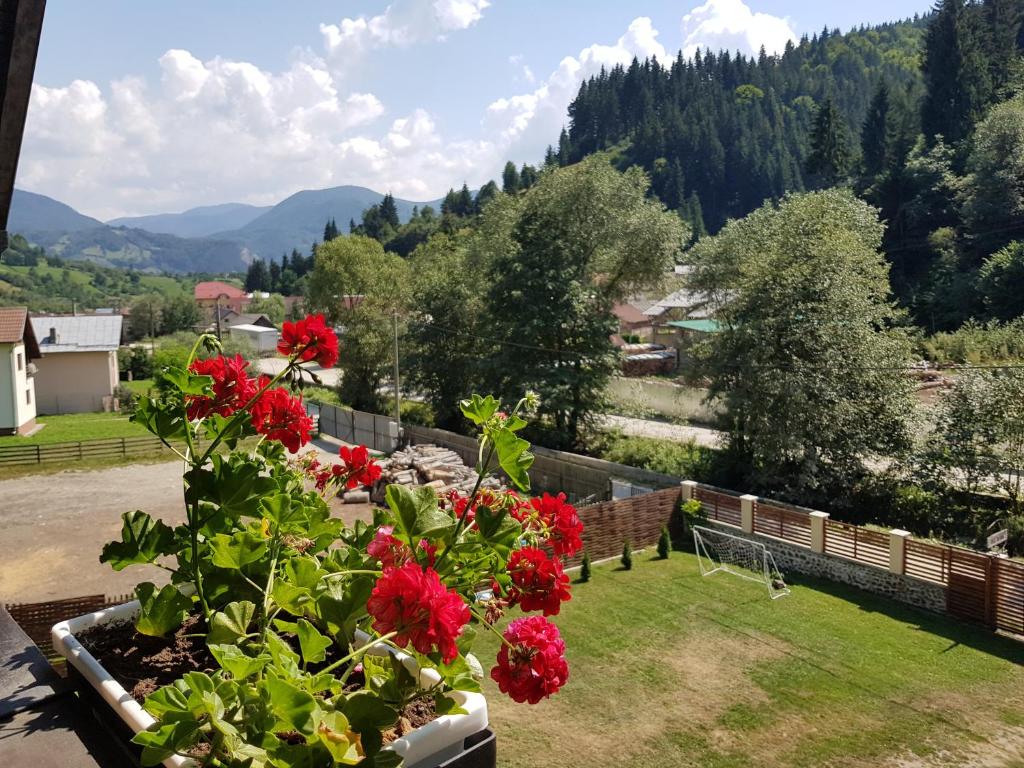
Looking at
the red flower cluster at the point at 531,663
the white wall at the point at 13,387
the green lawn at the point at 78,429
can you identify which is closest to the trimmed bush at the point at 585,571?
the red flower cluster at the point at 531,663

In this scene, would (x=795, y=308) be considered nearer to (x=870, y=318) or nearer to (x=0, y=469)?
(x=870, y=318)

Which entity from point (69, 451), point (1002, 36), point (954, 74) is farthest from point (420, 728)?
point (1002, 36)

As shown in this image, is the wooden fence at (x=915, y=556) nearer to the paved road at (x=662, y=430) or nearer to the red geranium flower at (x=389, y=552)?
the paved road at (x=662, y=430)

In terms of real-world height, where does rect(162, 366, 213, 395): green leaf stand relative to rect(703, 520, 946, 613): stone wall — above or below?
above

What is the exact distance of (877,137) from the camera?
226 feet

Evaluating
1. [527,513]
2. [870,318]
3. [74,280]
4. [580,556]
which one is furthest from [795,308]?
[74,280]

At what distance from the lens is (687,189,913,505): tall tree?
17234mm

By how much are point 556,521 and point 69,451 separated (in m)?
28.2

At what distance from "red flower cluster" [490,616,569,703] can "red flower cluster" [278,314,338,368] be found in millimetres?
922

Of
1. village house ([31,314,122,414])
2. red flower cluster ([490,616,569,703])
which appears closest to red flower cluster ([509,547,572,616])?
red flower cluster ([490,616,569,703])

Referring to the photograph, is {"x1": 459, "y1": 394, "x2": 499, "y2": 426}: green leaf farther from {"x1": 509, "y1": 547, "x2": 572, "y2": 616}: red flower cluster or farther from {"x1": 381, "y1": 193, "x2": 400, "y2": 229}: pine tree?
{"x1": 381, "y1": 193, "x2": 400, "y2": 229}: pine tree

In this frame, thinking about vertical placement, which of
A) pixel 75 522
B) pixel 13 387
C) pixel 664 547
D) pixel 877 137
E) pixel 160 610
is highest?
pixel 877 137

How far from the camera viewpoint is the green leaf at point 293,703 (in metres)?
1.23

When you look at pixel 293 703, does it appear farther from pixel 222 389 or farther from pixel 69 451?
pixel 69 451
